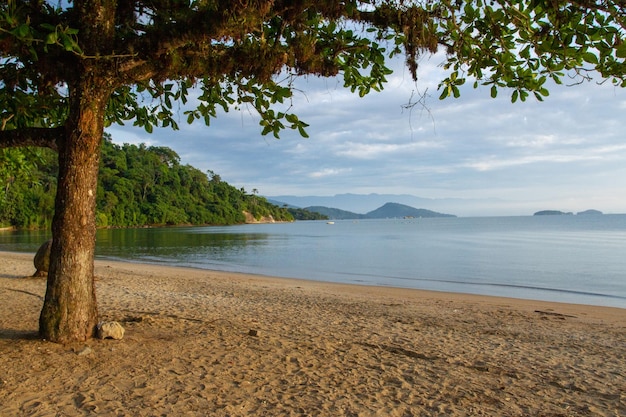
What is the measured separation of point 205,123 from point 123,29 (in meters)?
1.39

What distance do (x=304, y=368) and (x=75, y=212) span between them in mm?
2863

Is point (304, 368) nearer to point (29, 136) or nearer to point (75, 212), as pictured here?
point (75, 212)

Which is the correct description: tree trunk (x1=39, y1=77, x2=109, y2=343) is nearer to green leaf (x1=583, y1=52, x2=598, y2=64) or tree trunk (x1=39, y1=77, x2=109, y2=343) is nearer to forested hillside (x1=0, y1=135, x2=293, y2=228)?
green leaf (x1=583, y1=52, x2=598, y2=64)

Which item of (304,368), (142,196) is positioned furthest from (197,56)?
(142,196)

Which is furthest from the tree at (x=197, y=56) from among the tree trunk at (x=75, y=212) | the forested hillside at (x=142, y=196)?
the forested hillside at (x=142, y=196)

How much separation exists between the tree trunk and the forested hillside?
175 feet

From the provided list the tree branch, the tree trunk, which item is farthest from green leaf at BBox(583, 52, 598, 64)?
the tree branch

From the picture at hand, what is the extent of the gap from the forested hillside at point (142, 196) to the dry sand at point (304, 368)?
5223cm

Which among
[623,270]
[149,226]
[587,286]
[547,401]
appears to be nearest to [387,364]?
[547,401]

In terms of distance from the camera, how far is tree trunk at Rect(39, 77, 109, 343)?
448 cm

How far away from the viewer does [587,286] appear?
1791 centimetres

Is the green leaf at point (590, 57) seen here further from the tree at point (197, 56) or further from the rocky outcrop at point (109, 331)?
the rocky outcrop at point (109, 331)

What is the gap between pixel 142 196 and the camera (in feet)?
327

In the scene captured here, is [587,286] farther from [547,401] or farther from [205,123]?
[205,123]
